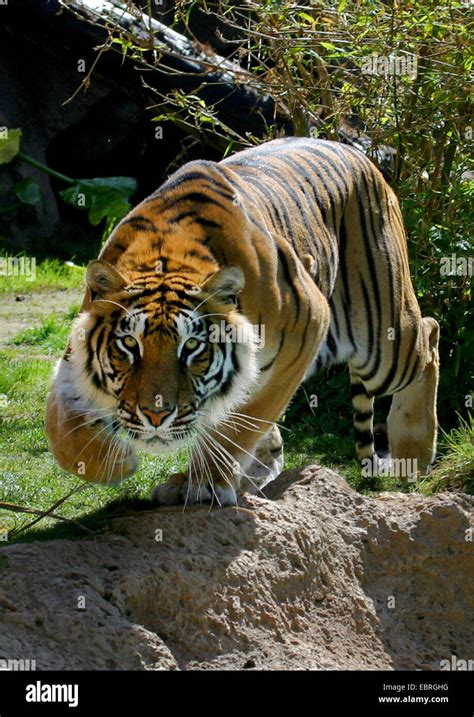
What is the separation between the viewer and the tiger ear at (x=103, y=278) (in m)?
4.55

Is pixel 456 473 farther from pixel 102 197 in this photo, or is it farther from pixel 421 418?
pixel 102 197

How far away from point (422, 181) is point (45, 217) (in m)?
5.19

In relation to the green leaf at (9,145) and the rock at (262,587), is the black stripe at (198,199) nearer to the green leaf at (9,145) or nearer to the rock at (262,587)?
the rock at (262,587)

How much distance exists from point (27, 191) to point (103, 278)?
7.51 meters

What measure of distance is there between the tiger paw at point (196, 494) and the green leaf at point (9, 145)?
670 centimetres

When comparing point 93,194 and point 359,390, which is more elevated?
point 93,194

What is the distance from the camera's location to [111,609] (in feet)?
14.0

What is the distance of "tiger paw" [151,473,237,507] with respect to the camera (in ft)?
16.3

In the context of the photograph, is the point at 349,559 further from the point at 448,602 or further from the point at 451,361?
the point at 451,361

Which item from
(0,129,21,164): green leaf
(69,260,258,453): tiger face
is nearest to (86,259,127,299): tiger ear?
(69,260,258,453): tiger face

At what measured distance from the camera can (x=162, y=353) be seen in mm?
4477

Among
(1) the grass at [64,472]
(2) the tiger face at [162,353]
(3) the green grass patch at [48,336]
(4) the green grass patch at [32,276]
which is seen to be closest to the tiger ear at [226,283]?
(2) the tiger face at [162,353]

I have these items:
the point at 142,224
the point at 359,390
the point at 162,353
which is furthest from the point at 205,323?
the point at 359,390
